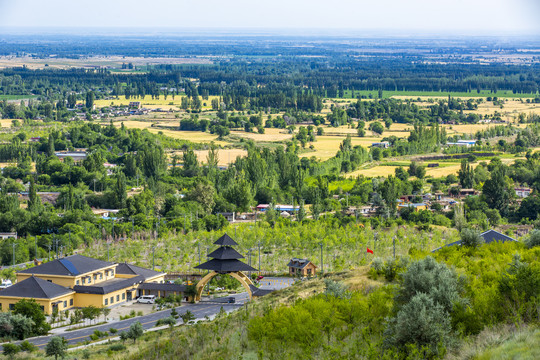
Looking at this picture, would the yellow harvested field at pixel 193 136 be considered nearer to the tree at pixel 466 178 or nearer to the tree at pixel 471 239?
the tree at pixel 466 178

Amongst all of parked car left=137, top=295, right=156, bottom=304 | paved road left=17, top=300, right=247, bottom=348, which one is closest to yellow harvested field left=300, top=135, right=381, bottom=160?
parked car left=137, top=295, right=156, bottom=304

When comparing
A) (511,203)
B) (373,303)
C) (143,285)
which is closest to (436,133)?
(511,203)

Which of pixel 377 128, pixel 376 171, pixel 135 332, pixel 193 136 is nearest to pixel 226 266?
pixel 135 332

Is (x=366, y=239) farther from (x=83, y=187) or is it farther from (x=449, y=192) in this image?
(x=83, y=187)

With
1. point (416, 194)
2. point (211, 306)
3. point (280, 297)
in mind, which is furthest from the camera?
point (416, 194)

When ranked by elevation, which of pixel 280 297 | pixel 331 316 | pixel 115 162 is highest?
pixel 331 316

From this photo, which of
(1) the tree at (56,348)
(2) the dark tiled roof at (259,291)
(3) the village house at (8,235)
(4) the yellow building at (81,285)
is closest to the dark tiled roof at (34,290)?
(4) the yellow building at (81,285)

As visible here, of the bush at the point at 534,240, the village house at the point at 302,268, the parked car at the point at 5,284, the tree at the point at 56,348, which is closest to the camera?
the tree at the point at 56,348
